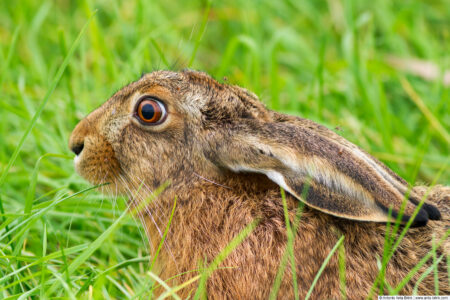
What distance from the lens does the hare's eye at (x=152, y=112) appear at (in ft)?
12.6

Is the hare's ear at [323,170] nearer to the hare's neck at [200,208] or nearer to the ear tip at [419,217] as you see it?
the ear tip at [419,217]

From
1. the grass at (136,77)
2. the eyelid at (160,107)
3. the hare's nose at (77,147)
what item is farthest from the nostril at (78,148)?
the eyelid at (160,107)

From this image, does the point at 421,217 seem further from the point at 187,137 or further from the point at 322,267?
the point at 187,137

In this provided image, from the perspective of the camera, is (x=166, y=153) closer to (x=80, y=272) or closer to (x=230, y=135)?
(x=230, y=135)

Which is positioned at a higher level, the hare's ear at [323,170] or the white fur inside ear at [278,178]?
the hare's ear at [323,170]

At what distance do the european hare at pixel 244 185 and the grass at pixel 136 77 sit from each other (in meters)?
0.16

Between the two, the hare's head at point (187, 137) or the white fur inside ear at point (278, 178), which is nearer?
the white fur inside ear at point (278, 178)

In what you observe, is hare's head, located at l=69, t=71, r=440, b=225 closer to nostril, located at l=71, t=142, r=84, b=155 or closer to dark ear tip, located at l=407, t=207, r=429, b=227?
nostril, located at l=71, t=142, r=84, b=155

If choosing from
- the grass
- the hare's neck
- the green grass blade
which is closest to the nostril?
the grass

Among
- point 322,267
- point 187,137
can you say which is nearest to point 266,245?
point 322,267

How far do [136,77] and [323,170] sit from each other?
2384 millimetres

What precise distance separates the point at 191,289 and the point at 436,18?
4.91 meters

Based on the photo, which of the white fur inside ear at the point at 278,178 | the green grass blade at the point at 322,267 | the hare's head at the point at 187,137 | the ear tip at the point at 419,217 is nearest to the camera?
the ear tip at the point at 419,217

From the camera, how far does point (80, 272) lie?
3.89m
